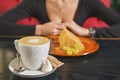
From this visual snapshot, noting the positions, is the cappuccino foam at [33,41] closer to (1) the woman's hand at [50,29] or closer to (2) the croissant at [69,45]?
(2) the croissant at [69,45]

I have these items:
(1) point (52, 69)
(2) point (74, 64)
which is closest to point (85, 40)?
(2) point (74, 64)

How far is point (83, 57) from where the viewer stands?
1009 mm

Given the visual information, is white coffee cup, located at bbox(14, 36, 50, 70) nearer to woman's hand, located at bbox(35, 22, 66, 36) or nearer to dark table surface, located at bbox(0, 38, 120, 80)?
dark table surface, located at bbox(0, 38, 120, 80)

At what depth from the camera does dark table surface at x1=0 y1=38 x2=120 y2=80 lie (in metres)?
0.86

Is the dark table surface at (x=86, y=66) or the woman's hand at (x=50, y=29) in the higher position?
the woman's hand at (x=50, y=29)

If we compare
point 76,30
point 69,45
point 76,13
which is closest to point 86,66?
point 69,45

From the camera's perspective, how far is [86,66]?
3.06ft

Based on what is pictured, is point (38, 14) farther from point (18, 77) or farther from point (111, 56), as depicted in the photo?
point (18, 77)

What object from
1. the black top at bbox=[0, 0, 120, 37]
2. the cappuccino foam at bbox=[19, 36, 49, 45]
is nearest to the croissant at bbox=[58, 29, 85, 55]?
the cappuccino foam at bbox=[19, 36, 49, 45]

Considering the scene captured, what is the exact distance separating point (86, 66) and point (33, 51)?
0.22 m

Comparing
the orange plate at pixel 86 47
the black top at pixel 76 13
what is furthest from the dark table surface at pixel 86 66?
the black top at pixel 76 13

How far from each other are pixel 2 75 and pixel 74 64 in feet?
0.85

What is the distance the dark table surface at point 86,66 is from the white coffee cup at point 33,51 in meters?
0.05

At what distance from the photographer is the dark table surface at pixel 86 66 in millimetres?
860
